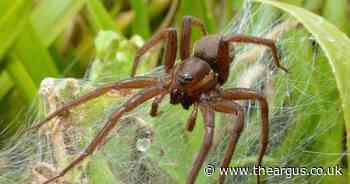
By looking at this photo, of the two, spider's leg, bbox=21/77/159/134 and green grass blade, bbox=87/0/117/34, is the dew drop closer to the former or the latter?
spider's leg, bbox=21/77/159/134

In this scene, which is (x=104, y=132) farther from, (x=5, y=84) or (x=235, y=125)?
(x=5, y=84)

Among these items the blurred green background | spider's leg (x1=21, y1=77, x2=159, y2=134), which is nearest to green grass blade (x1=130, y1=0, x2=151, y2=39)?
the blurred green background

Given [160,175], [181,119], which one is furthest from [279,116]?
[160,175]

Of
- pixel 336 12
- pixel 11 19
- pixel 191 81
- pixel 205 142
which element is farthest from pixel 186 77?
pixel 336 12

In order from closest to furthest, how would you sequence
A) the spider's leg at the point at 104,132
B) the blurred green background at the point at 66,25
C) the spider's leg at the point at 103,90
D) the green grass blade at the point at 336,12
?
the spider's leg at the point at 104,132 < the spider's leg at the point at 103,90 < the blurred green background at the point at 66,25 < the green grass blade at the point at 336,12

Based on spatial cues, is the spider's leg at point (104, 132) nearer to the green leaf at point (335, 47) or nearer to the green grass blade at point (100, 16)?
the green leaf at point (335, 47)

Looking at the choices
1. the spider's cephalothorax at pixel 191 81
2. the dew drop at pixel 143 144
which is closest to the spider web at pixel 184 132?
the dew drop at pixel 143 144

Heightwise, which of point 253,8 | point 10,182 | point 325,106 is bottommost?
Answer: point 325,106

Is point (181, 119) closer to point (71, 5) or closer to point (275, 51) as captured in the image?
point (275, 51)
